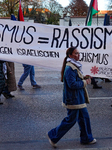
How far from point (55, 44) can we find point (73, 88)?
235 cm

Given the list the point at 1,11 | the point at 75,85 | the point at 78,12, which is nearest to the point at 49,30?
the point at 75,85

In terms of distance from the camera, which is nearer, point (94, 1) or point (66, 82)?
point (66, 82)

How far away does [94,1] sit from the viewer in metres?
7.75

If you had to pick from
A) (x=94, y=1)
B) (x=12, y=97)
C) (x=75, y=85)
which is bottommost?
(x=12, y=97)

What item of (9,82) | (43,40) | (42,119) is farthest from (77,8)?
(42,119)

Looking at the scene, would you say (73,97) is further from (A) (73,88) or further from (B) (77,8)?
(B) (77,8)

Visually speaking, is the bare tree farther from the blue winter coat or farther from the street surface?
the blue winter coat

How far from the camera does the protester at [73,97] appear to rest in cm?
379

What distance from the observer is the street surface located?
4.19m

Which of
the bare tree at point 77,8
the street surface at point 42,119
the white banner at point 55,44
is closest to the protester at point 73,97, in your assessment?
the street surface at point 42,119

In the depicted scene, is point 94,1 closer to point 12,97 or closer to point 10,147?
point 12,97

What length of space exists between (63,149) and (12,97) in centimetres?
365

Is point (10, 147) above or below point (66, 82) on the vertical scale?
below

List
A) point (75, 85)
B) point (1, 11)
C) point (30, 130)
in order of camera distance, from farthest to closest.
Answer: point (1, 11)
point (30, 130)
point (75, 85)
